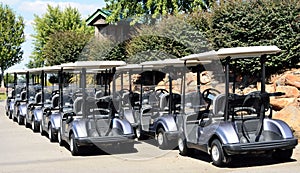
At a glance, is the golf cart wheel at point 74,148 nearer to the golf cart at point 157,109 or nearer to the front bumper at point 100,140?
the front bumper at point 100,140

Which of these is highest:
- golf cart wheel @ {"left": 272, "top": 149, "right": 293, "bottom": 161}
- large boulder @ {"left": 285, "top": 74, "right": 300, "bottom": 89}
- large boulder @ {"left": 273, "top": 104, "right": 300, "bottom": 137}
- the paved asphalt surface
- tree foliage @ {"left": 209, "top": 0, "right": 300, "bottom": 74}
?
tree foliage @ {"left": 209, "top": 0, "right": 300, "bottom": 74}

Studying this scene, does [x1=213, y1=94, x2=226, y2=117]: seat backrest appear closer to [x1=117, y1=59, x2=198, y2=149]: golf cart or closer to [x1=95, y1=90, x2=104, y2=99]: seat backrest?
[x1=117, y1=59, x2=198, y2=149]: golf cart

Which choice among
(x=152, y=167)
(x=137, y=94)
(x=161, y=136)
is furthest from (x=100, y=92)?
(x=152, y=167)

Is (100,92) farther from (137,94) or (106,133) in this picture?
(106,133)

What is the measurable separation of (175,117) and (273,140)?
80.2 inches

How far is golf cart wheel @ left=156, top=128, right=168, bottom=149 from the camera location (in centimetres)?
806

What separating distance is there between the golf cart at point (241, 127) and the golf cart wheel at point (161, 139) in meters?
0.93

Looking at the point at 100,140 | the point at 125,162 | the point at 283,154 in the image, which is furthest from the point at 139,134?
the point at 283,154

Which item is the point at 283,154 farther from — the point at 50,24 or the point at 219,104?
the point at 50,24

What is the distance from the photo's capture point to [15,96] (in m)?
15.1

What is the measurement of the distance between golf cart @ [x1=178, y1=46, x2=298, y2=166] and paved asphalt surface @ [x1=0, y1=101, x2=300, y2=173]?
0.23 metres

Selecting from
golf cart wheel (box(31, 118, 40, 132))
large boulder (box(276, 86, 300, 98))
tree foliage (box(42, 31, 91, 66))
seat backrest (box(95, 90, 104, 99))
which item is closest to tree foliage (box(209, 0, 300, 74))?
large boulder (box(276, 86, 300, 98))

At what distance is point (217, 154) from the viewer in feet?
21.5

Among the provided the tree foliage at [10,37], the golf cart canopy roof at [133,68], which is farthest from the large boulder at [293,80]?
the tree foliage at [10,37]
